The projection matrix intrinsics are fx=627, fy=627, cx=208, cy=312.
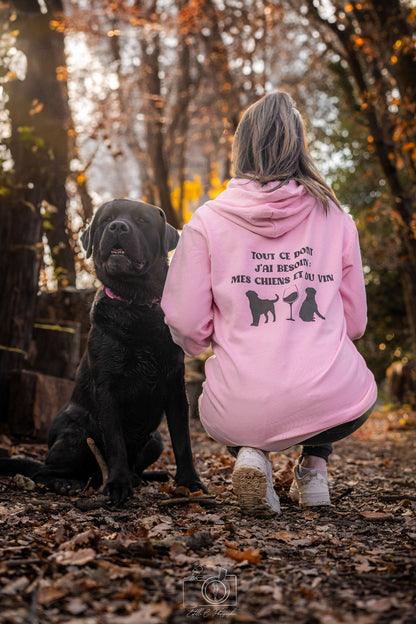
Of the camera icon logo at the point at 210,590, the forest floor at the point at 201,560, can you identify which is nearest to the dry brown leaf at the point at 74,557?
the forest floor at the point at 201,560

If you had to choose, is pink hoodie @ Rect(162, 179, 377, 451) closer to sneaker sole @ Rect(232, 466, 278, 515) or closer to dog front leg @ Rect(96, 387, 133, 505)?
sneaker sole @ Rect(232, 466, 278, 515)

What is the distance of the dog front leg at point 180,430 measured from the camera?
3.64m

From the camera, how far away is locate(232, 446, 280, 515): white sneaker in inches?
117

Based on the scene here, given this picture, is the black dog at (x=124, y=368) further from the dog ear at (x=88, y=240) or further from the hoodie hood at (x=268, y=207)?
the hoodie hood at (x=268, y=207)

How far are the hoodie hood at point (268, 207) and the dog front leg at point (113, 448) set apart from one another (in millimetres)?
1246

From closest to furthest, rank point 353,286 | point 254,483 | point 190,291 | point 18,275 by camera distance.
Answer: point 254,483 < point 190,291 < point 353,286 < point 18,275

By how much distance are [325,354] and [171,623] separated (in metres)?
1.63

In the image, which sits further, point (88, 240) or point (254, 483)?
point (88, 240)

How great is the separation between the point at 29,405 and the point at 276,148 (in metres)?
3.55

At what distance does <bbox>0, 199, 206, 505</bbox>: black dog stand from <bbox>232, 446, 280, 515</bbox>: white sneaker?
0.60 metres

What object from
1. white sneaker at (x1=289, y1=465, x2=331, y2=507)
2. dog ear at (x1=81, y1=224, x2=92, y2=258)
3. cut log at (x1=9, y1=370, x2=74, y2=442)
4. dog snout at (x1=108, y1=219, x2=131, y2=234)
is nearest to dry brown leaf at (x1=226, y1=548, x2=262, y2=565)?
white sneaker at (x1=289, y1=465, x2=331, y2=507)

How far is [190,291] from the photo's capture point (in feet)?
10.8

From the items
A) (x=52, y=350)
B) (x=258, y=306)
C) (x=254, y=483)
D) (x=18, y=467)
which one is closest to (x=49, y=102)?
(x=52, y=350)

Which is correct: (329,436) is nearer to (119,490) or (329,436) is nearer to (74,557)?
(119,490)
